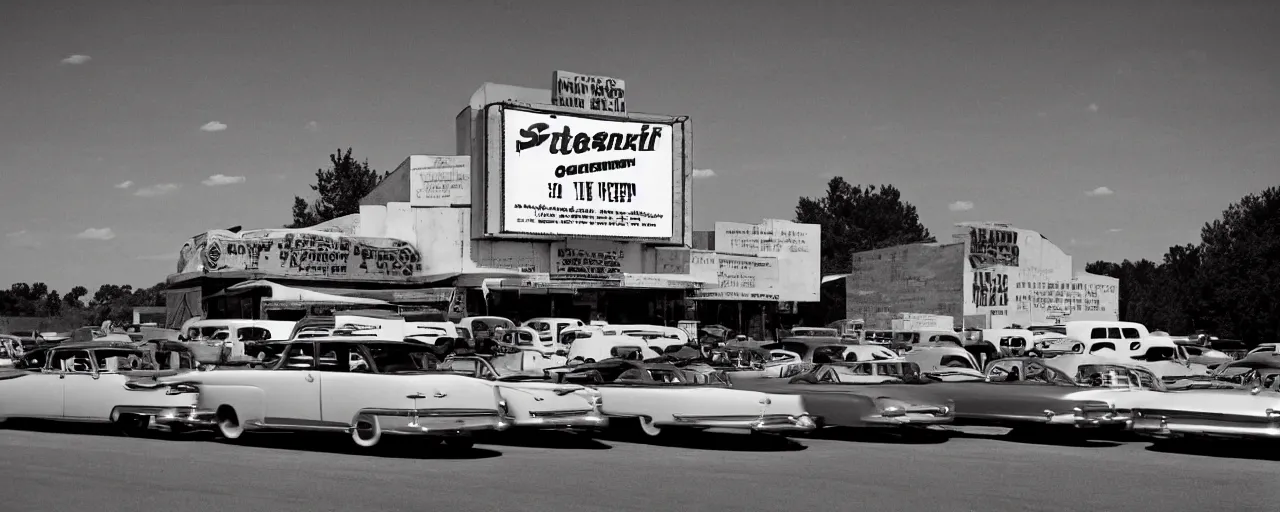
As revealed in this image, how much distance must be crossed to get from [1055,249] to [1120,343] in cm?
3273

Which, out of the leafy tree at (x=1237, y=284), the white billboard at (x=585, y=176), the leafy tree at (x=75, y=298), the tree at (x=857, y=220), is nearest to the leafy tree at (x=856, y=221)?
the tree at (x=857, y=220)

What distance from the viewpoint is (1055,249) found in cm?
6278

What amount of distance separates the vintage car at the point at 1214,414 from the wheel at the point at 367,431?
29.9 ft

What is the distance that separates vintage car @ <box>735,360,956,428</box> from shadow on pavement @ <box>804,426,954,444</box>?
0.53 meters

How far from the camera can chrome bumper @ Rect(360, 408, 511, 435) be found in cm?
1231

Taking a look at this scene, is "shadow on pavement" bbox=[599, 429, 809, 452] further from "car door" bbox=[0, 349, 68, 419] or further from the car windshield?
"car door" bbox=[0, 349, 68, 419]

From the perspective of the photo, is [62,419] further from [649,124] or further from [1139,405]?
[649,124]

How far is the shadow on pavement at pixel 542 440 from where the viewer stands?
14922mm

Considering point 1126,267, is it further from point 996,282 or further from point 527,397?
point 527,397

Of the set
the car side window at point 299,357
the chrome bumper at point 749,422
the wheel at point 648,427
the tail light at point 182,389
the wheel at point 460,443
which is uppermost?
the car side window at point 299,357

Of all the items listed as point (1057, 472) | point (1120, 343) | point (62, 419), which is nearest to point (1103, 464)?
point (1057, 472)

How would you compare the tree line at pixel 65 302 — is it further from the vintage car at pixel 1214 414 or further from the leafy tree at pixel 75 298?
the vintage car at pixel 1214 414

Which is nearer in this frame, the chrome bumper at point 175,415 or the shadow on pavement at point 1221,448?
the chrome bumper at point 175,415

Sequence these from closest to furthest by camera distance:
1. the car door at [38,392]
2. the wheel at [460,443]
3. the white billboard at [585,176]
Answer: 1. the wheel at [460,443]
2. the car door at [38,392]
3. the white billboard at [585,176]
